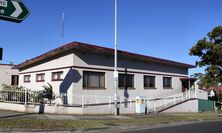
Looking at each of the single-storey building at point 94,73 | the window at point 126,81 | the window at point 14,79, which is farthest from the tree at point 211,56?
the window at point 14,79

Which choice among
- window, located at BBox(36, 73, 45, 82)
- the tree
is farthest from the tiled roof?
the tree

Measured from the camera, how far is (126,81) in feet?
86.4

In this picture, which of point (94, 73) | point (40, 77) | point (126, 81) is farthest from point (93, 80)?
point (40, 77)

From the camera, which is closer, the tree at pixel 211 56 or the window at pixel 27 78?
the window at pixel 27 78

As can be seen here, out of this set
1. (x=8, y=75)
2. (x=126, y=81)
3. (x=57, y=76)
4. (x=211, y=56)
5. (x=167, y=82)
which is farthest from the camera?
(x=211, y=56)

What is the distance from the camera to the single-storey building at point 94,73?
2222 cm

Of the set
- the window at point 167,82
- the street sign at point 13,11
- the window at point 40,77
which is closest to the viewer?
the street sign at point 13,11

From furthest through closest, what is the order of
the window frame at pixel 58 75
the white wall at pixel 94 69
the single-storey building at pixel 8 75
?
the single-storey building at pixel 8 75
the window frame at pixel 58 75
the white wall at pixel 94 69

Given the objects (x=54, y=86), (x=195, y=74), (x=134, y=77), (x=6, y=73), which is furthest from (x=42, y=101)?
(x=195, y=74)

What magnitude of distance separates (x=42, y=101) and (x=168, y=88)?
1583cm

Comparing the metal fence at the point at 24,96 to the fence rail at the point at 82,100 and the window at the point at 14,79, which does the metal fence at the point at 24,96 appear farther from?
the window at the point at 14,79

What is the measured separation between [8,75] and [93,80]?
13.4 metres

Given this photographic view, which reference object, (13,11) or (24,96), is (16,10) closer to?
(13,11)

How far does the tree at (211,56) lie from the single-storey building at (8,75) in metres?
23.4
